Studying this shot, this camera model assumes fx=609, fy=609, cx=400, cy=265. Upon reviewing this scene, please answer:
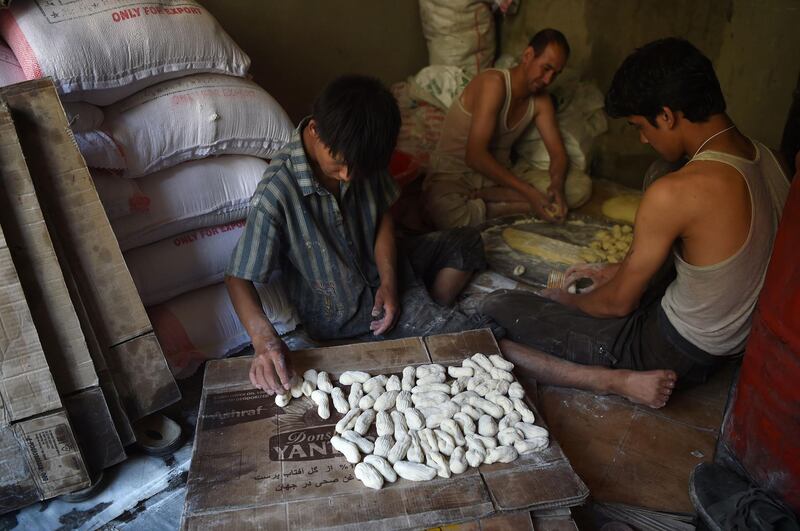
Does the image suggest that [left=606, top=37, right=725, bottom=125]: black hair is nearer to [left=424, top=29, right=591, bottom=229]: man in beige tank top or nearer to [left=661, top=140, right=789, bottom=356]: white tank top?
[left=661, top=140, right=789, bottom=356]: white tank top

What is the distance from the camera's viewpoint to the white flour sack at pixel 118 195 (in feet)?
6.35

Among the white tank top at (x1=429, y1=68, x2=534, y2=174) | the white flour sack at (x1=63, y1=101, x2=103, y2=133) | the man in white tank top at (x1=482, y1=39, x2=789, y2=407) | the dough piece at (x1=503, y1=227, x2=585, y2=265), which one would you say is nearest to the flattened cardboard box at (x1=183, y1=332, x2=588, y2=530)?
the man in white tank top at (x1=482, y1=39, x2=789, y2=407)

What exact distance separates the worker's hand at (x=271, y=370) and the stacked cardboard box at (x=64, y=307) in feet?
1.03

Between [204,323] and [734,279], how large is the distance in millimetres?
1730

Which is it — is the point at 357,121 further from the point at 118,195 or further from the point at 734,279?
the point at 734,279

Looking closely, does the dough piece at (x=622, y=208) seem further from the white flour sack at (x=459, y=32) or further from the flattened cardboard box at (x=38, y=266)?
the flattened cardboard box at (x=38, y=266)

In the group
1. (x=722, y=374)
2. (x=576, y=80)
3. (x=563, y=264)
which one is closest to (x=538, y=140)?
(x=576, y=80)

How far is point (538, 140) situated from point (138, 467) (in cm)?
289

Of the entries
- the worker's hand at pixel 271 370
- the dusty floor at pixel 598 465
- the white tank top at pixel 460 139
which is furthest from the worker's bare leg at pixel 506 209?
the worker's hand at pixel 271 370

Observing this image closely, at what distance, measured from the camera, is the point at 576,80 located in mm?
3885

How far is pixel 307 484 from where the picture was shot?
1474 millimetres

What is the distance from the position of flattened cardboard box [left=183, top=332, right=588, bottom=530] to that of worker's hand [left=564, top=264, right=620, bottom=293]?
0.98 meters

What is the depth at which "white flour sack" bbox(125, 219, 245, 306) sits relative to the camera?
209cm

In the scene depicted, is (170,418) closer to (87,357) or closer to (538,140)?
(87,357)
